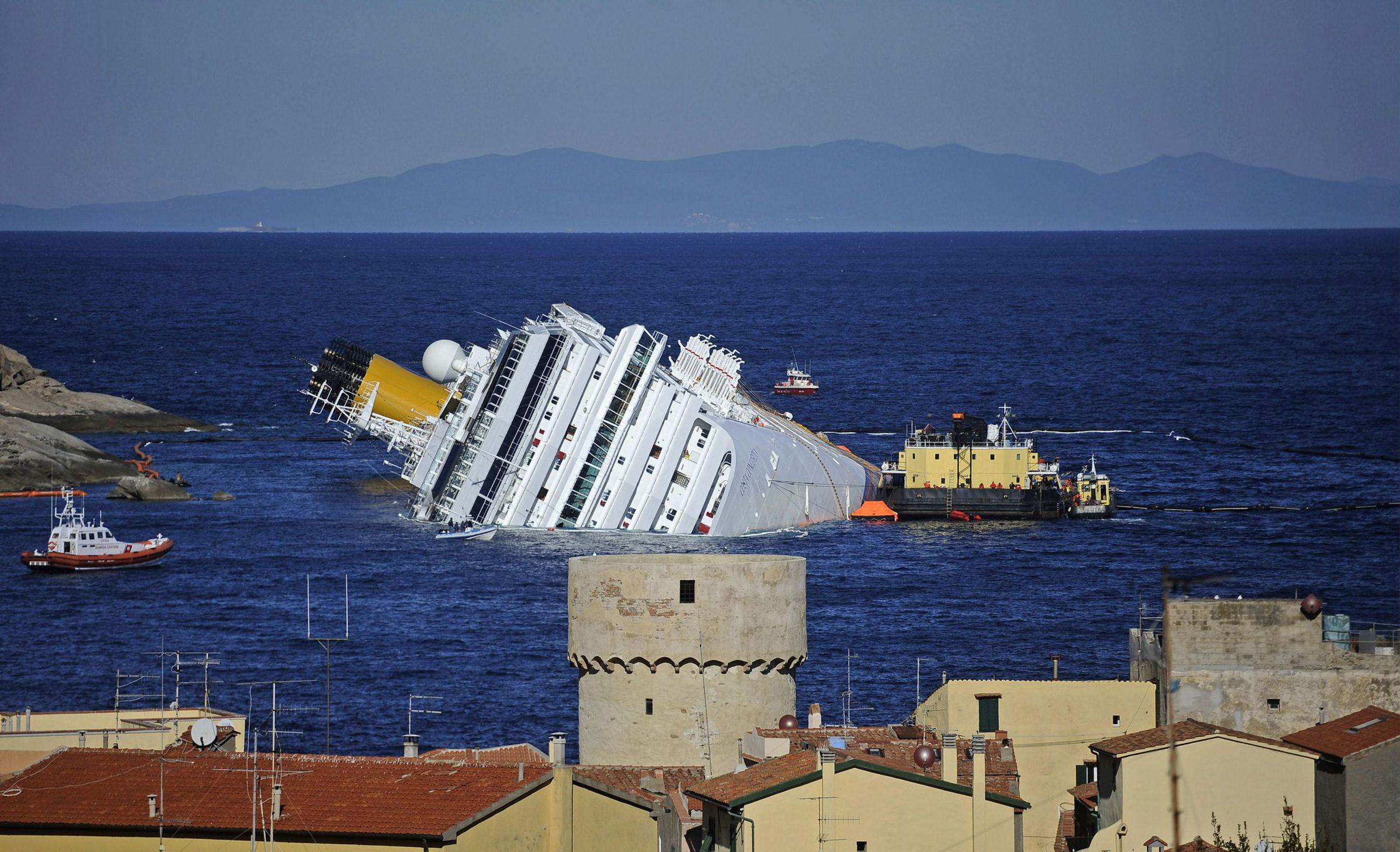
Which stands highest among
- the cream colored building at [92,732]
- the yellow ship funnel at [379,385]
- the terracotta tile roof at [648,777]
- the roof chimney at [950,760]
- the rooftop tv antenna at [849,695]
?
the yellow ship funnel at [379,385]

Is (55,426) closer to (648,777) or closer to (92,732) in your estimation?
(92,732)

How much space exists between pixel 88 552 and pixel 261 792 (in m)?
57.6

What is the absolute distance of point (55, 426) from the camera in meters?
130

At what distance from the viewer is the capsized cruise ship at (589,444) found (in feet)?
273

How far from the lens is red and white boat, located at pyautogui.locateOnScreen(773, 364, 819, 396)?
154m

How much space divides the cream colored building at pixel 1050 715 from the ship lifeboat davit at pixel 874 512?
59.7 metres

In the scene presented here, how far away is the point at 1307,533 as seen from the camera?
94062 millimetres

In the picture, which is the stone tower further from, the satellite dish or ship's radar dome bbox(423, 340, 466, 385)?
ship's radar dome bbox(423, 340, 466, 385)

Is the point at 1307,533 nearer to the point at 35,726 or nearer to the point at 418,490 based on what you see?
the point at 418,490

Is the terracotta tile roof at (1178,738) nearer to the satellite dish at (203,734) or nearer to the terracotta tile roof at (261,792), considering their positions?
the terracotta tile roof at (261,792)

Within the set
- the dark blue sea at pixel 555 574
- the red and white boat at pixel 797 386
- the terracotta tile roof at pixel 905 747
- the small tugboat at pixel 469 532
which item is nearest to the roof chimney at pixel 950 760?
the terracotta tile roof at pixel 905 747

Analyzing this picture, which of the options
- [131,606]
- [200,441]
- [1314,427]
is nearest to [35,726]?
[131,606]

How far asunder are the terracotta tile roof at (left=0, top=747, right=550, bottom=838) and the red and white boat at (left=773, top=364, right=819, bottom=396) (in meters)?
122

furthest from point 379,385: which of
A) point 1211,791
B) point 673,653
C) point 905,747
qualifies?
point 1211,791
